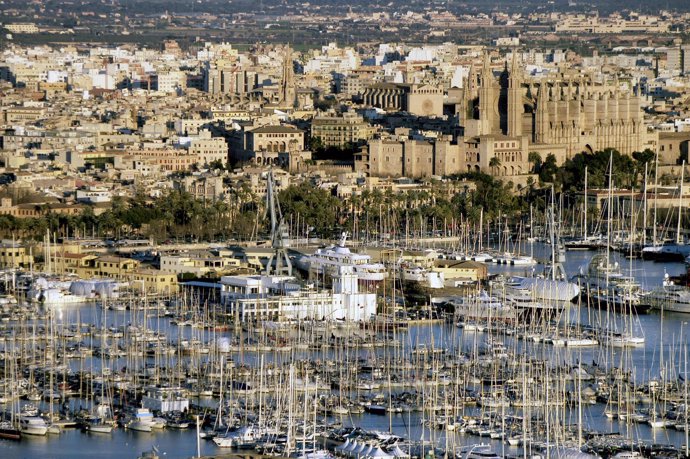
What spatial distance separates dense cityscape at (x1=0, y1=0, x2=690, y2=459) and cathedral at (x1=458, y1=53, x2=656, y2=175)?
8cm

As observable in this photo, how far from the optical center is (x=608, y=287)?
104 feet

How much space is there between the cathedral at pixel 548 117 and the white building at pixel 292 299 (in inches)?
643

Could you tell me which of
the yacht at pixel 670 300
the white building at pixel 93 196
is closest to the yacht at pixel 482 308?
the yacht at pixel 670 300

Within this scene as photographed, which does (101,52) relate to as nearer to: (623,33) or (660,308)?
(623,33)

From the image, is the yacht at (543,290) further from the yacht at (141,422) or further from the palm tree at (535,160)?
the palm tree at (535,160)

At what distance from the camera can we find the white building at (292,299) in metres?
28.8

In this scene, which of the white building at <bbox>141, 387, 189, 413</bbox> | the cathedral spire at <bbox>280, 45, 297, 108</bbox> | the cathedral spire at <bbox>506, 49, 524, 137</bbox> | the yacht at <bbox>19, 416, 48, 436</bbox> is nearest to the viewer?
the yacht at <bbox>19, 416, 48, 436</bbox>

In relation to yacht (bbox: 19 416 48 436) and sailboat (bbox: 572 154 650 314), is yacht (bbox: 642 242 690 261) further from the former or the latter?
yacht (bbox: 19 416 48 436)

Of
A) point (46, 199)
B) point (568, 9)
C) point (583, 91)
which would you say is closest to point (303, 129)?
point (583, 91)

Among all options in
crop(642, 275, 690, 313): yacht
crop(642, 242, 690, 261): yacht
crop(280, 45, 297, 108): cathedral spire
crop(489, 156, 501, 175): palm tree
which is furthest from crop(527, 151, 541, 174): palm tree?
crop(642, 275, 690, 313): yacht

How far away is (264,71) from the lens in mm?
70875

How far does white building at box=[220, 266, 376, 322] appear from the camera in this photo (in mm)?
28828

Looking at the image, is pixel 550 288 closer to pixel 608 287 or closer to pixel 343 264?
pixel 608 287

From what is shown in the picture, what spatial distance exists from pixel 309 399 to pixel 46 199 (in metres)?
17.7
